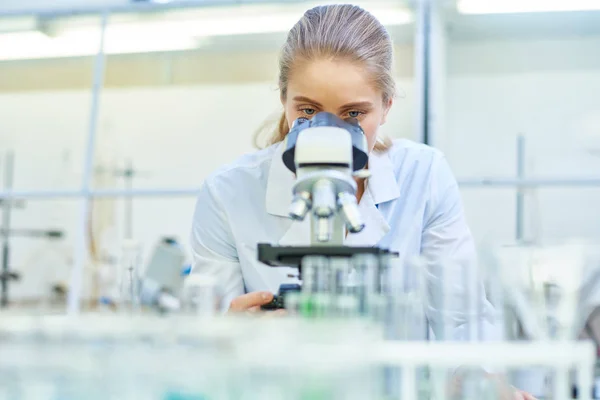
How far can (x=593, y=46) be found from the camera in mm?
4207

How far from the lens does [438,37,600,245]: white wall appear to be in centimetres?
406

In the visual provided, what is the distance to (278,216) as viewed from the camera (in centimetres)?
174

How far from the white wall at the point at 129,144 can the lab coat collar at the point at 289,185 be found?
2697mm

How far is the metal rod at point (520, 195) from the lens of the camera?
402 cm

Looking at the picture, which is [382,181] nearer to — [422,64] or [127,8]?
[422,64]

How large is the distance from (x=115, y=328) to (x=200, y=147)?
3.88 metres

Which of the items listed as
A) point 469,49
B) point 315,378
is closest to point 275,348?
point 315,378

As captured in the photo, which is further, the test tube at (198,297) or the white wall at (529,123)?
the white wall at (529,123)

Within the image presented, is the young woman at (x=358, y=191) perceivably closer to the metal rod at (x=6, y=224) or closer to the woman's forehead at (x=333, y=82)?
the woman's forehead at (x=333, y=82)

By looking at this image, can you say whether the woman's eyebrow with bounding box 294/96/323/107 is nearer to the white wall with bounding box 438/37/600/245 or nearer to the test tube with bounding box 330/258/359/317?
the test tube with bounding box 330/258/359/317

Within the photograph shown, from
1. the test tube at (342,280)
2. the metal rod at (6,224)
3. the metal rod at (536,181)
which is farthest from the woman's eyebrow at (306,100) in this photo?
the metal rod at (6,224)

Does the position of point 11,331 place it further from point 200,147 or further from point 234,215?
point 200,147

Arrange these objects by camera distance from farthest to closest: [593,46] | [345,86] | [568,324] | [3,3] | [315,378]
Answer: [3,3] < [593,46] < [345,86] < [568,324] < [315,378]

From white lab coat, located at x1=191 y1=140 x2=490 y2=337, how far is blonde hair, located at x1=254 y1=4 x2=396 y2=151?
21 cm
